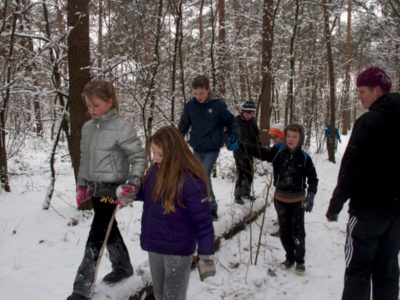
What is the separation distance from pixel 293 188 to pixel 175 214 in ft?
7.62

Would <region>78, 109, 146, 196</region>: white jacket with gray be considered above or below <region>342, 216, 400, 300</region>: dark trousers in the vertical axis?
above

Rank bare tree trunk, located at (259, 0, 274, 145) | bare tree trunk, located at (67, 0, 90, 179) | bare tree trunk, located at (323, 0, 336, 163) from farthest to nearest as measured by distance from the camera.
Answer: bare tree trunk, located at (323, 0, 336, 163), bare tree trunk, located at (259, 0, 274, 145), bare tree trunk, located at (67, 0, 90, 179)

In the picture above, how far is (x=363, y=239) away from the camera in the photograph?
307cm

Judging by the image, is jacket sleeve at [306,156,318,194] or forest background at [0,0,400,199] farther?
forest background at [0,0,400,199]

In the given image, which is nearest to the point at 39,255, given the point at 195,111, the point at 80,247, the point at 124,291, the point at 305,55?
the point at 80,247

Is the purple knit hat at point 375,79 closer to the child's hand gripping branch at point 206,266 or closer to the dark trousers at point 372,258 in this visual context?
the dark trousers at point 372,258

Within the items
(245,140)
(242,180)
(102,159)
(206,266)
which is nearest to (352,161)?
(206,266)

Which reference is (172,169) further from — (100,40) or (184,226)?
(100,40)

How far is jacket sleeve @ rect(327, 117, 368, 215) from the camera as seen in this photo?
9.68ft

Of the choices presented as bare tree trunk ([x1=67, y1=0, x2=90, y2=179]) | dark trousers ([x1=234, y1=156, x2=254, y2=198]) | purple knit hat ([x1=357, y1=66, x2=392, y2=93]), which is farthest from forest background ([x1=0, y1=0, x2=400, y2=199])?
purple knit hat ([x1=357, y1=66, x2=392, y2=93])

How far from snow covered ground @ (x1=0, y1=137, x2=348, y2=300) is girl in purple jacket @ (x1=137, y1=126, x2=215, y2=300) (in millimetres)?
896

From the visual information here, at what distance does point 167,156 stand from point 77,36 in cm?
350

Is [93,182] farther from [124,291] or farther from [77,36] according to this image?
[77,36]

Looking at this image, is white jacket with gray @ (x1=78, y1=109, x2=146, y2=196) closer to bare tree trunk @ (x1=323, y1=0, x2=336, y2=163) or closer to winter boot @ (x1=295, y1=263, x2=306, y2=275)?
winter boot @ (x1=295, y1=263, x2=306, y2=275)
